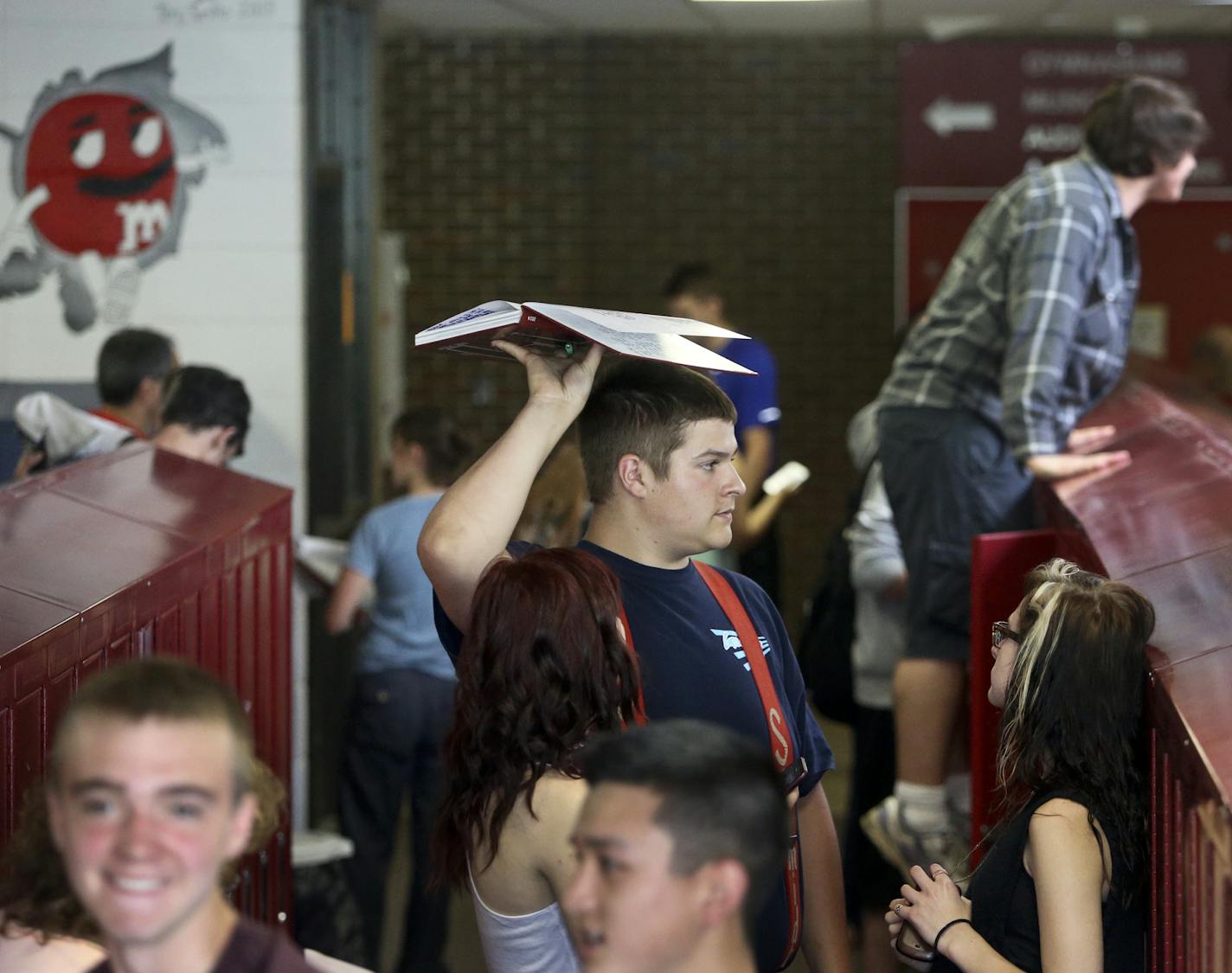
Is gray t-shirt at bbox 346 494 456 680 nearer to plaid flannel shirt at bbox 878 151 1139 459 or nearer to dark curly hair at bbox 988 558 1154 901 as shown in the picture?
plaid flannel shirt at bbox 878 151 1139 459

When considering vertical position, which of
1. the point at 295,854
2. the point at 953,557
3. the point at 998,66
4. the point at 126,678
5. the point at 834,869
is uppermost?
the point at 998,66

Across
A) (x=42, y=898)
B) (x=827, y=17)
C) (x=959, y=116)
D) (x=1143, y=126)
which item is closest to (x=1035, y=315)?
(x=1143, y=126)

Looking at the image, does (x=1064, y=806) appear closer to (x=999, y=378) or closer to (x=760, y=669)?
(x=760, y=669)

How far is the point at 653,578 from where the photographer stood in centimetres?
224

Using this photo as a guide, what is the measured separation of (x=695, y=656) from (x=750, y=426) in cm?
337

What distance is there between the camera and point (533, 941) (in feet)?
6.44

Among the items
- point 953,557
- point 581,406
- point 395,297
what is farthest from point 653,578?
point 395,297

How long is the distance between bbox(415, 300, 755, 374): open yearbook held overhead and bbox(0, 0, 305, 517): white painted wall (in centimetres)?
278

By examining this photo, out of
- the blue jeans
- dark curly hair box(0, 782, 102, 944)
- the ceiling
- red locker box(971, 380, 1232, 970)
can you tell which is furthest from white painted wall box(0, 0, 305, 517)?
dark curly hair box(0, 782, 102, 944)

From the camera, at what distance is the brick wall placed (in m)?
7.92

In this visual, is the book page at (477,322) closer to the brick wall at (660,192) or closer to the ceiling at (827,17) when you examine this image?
the ceiling at (827,17)

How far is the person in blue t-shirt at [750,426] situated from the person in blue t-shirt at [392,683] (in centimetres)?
121

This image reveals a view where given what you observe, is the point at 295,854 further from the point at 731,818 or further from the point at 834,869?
the point at 731,818

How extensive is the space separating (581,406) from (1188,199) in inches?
214
